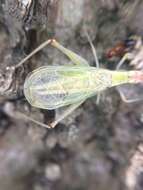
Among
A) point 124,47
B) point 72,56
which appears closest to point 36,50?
point 72,56

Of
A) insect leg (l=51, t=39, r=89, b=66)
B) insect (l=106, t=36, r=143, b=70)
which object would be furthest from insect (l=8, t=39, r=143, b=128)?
insect (l=106, t=36, r=143, b=70)

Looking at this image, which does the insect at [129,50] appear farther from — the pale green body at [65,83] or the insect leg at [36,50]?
the insect leg at [36,50]

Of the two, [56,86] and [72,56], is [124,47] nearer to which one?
[72,56]

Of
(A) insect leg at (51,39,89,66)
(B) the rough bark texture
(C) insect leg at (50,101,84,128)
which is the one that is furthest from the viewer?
(C) insect leg at (50,101,84,128)

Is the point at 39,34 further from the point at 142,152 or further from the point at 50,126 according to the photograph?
the point at 142,152

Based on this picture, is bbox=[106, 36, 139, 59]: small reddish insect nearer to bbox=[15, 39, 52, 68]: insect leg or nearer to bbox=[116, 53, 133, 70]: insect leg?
bbox=[116, 53, 133, 70]: insect leg

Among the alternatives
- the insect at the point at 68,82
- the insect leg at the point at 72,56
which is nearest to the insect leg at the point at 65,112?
the insect at the point at 68,82

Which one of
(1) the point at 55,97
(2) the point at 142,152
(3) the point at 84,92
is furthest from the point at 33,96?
(2) the point at 142,152
